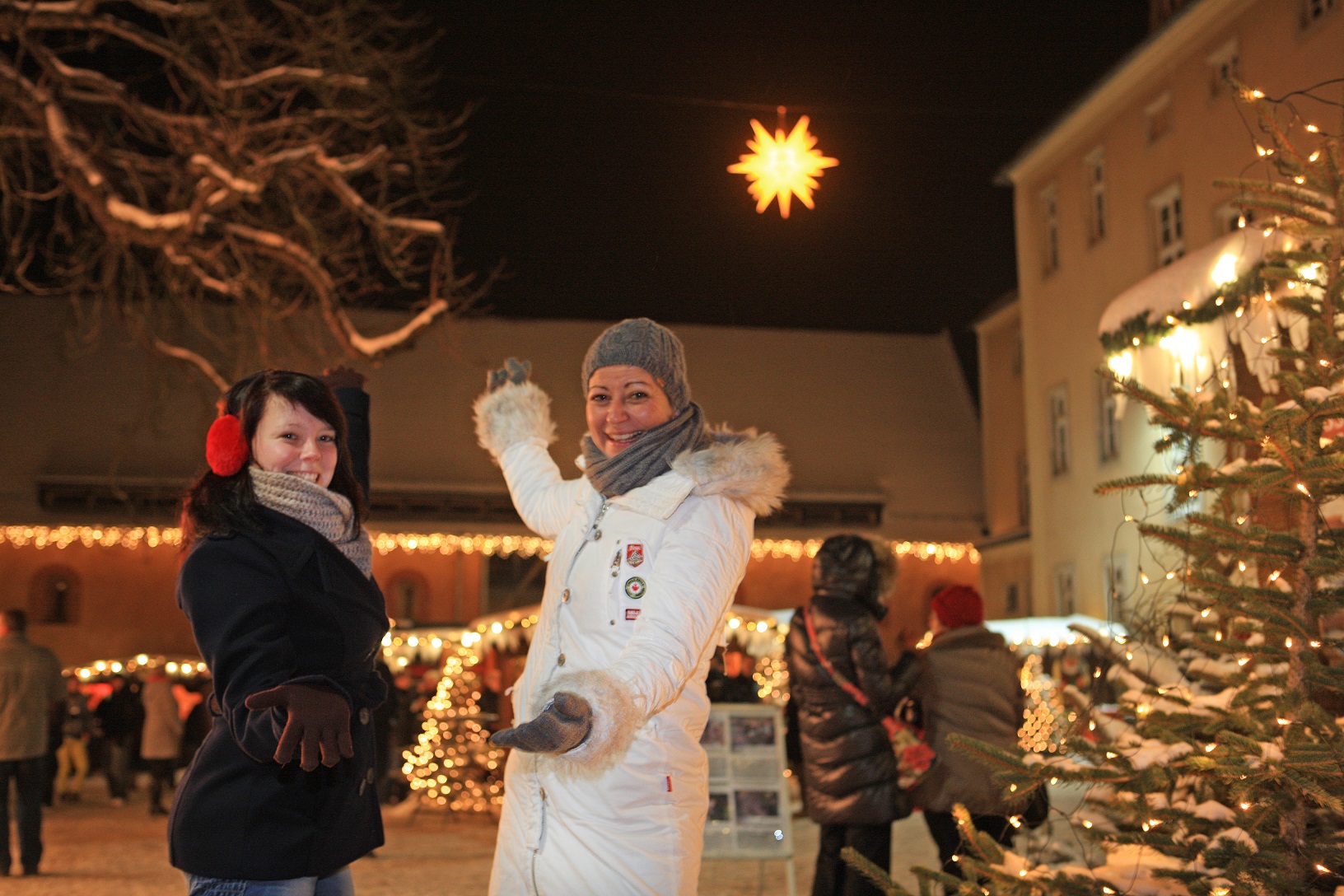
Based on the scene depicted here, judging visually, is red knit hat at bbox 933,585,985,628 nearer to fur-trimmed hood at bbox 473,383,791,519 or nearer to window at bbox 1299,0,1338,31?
fur-trimmed hood at bbox 473,383,791,519

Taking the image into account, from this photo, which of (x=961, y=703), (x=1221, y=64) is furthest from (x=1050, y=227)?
(x=961, y=703)

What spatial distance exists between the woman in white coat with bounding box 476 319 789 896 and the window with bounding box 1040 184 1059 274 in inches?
887

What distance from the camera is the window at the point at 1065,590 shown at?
23438 millimetres

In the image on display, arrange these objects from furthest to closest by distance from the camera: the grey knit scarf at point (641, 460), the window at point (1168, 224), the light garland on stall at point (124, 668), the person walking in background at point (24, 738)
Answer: the window at point (1168, 224), the light garland on stall at point (124, 668), the person walking in background at point (24, 738), the grey knit scarf at point (641, 460)

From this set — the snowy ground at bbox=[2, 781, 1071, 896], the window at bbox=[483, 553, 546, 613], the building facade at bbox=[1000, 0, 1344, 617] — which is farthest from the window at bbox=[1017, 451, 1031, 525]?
the snowy ground at bbox=[2, 781, 1071, 896]

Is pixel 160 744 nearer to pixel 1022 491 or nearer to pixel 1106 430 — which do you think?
pixel 1106 430

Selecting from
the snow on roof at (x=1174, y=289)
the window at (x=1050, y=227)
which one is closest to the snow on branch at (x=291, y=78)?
the snow on roof at (x=1174, y=289)

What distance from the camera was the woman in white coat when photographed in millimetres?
2844

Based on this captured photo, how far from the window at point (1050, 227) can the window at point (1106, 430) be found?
326 centimetres

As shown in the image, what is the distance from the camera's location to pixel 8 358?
3097 centimetres

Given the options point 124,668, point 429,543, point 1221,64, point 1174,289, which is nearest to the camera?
point 1174,289

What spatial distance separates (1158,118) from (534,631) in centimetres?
2024

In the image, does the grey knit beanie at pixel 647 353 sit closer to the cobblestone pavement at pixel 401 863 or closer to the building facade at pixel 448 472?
the cobblestone pavement at pixel 401 863

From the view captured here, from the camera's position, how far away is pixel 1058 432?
24.3 m
